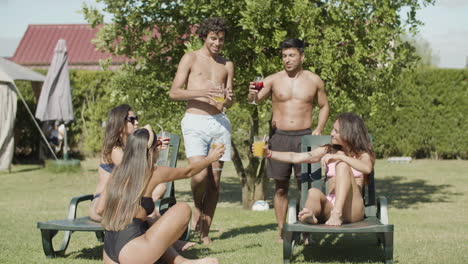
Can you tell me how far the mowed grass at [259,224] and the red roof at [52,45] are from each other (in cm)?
2519

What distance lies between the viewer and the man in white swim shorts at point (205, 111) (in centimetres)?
645

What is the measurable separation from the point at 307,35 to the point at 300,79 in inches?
85.4

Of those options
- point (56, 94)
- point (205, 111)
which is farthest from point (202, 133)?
point (56, 94)

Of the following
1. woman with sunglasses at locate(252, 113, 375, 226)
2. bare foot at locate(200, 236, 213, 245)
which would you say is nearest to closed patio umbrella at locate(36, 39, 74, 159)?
bare foot at locate(200, 236, 213, 245)

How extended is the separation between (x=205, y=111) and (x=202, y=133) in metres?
0.24

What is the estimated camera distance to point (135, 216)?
4645 millimetres

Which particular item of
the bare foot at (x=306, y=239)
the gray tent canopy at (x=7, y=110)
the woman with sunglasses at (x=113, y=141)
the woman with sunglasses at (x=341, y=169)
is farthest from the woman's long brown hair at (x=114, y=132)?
the gray tent canopy at (x=7, y=110)

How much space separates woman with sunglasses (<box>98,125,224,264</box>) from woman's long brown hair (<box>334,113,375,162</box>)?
73.1 inches

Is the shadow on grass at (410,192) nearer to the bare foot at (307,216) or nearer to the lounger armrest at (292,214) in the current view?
the lounger armrest at (292,214)

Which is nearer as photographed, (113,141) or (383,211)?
(383,211)

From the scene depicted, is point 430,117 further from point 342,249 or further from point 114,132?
point 114,132

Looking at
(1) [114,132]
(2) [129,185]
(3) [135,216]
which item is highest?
(1) [114,132]

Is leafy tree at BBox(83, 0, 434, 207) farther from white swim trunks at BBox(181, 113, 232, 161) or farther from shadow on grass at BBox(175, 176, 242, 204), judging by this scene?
white swim trunks at BBox(181, 113, 232, 161)

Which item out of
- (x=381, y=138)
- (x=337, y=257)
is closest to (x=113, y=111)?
(x=337, y=257)
